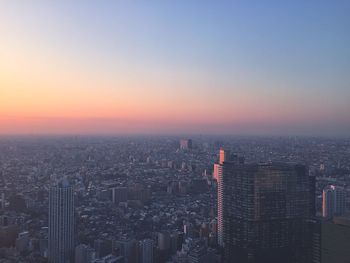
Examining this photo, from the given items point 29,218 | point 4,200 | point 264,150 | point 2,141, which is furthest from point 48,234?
point 264,150

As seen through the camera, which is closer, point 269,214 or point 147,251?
point 269,214

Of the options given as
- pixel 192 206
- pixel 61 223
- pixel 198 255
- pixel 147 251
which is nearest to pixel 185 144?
pixel 192 206

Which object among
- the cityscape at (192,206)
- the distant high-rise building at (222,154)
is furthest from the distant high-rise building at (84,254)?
the distant high-rise building at (222,154)

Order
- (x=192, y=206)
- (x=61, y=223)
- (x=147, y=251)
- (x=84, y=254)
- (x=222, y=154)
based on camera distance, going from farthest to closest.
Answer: (x=192, y=206)
(x=222, y=154)
(x=61, y=223)
(x=147, y=251)
(x=84, y=254)

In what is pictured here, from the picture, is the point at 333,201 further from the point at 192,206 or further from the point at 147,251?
the point at 192,206

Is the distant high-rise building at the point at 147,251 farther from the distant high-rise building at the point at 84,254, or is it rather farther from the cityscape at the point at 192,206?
the distant high-rise building at the point at 84,254

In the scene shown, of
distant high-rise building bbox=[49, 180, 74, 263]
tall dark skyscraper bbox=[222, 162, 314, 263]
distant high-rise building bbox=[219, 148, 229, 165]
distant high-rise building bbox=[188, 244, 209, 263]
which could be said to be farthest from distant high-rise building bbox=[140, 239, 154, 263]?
distant high-rise building bbox=[219, 148, 229, 165]

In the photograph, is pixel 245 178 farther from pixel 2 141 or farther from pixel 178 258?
pixel 2 141
